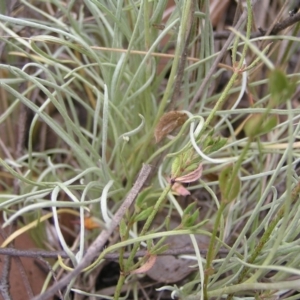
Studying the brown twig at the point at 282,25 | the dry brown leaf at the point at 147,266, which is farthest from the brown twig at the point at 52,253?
the brown twig at the point at 282,25

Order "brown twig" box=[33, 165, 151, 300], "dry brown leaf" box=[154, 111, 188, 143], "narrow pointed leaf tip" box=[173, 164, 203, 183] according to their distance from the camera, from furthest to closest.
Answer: "dry brown leaf" box=[154, 111, 188, 143] → "narrow pointed leaf tip" box=[173, 164, 203, 183] → "brown twig" box=[33, 165, 151, 300]

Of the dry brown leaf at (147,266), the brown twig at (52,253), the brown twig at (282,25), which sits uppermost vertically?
the brown twig at (282,25)

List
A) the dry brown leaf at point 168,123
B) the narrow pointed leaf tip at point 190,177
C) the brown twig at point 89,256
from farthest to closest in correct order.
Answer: the dry brown leaf at point 168,123 < the narrow pointed leaf tip at point 190,177 < the brown twig at point 89,256

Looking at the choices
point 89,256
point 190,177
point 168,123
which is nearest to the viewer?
point 89,256

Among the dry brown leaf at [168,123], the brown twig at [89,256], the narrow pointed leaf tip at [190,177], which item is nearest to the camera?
the brown twig at [89,256]

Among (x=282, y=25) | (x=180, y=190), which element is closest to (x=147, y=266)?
(x=180, y=190)

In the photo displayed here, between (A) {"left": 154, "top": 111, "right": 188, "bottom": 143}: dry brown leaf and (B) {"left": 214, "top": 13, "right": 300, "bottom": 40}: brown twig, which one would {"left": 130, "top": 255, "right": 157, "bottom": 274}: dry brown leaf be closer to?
(A) {"left": 154, "top": 111, "right": 188, "bottom": 143}: dry brown leaf

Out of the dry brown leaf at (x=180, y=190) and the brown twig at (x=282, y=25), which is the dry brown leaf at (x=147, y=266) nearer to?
the dry brown leaf at (x=180, y=190)

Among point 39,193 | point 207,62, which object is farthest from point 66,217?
point 207,62

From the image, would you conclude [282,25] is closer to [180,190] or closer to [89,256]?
[180,190]

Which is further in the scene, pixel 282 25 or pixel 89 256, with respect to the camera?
pixel 282 25

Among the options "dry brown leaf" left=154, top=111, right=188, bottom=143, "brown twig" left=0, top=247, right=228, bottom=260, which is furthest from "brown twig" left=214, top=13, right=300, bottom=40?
"brown twig" left=0, top=247, right=228, bottom=260

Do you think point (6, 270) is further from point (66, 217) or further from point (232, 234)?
point (232, 234)
